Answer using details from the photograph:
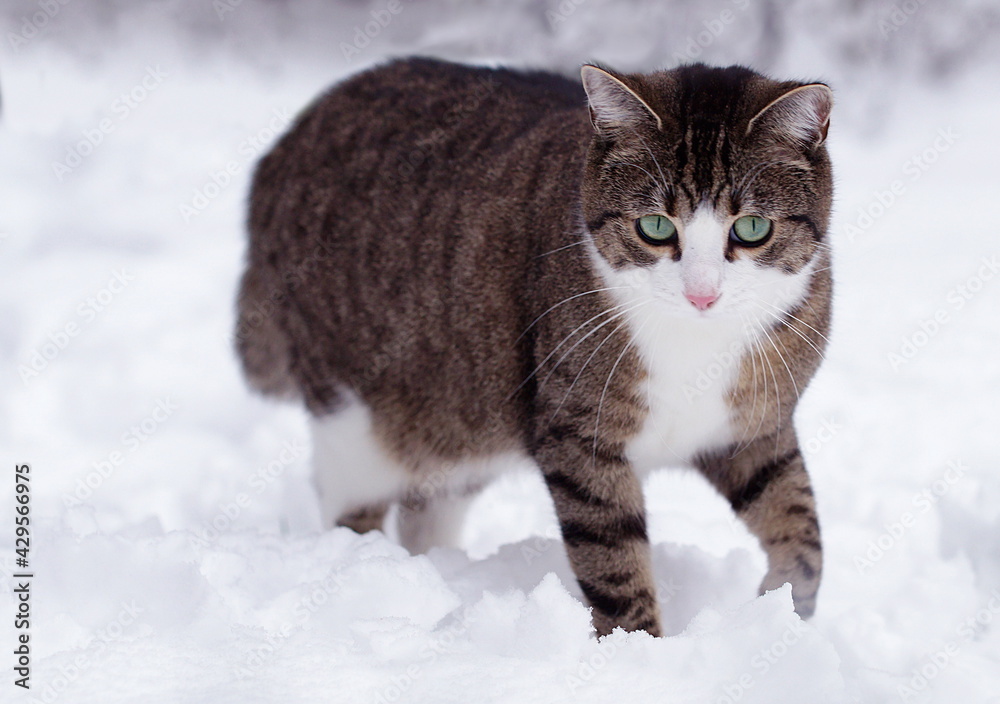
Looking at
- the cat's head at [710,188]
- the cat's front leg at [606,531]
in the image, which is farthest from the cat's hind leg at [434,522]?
the cat's head at [710,188]

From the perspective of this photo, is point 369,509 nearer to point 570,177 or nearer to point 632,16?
point 570,177

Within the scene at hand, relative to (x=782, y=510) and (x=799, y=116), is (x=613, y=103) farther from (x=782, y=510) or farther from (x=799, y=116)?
(x=782, y=510)

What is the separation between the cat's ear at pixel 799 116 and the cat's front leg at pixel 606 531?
0.71 metres

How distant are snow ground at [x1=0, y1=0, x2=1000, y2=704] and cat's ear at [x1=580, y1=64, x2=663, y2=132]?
519mm

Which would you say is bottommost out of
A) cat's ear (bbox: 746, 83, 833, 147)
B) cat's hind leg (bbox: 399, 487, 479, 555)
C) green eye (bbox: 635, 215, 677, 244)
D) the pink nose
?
cat's hind leg (bbox: 399, 487, 479, 555)

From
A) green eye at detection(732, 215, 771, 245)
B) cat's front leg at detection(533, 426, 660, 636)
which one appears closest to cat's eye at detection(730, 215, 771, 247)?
green eye at detection(732, 215, 771, 245)

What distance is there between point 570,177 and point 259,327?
1.24m

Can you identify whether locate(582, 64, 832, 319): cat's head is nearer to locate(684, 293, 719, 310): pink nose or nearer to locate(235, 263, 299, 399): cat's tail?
locate(684, 293, 719, 310): pink nose

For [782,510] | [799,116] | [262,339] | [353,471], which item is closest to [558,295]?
[799,116]

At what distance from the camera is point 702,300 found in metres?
1.84

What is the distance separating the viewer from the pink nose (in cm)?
184

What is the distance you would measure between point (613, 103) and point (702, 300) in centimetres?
45

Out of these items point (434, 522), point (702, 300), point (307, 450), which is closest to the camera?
point (702, 300)

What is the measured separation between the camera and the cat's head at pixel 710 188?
1.89m
